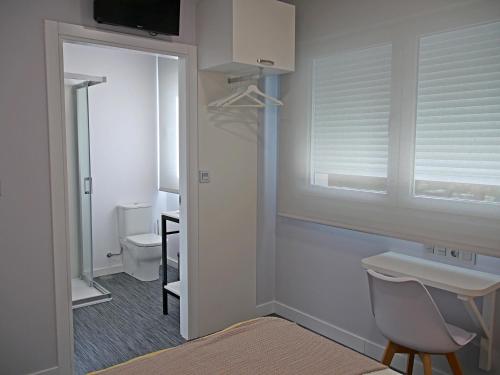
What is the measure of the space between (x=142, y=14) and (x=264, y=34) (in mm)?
800

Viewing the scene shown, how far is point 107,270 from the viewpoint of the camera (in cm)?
479

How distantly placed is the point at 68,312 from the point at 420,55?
8.71ft

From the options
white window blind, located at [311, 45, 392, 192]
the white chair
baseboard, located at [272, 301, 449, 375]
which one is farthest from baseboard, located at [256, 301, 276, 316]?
the white chair

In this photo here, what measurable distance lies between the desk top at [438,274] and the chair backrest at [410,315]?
0.21 metres

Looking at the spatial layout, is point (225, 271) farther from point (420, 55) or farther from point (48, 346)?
point (420, 55)

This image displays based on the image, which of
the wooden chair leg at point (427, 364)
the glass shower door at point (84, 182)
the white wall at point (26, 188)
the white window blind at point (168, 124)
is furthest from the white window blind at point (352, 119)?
the glass shower door at point (84, 182)

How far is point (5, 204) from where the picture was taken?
243 cm

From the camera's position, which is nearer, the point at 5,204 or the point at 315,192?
the point at 5,204

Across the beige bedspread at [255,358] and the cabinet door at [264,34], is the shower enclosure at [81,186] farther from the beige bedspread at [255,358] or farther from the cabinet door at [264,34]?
the beige bedspread at [255,358]

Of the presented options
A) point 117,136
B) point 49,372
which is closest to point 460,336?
point 49,372

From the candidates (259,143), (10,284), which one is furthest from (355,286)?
(10,284)

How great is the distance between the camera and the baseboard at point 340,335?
109 inches

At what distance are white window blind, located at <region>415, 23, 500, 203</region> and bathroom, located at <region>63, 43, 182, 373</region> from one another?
2462mm

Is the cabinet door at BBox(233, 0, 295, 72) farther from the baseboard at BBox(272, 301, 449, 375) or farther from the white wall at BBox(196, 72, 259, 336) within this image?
the baseboard at BBox(272, 301, 449, 375)
